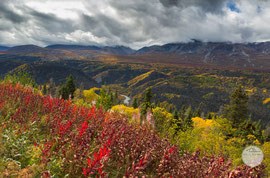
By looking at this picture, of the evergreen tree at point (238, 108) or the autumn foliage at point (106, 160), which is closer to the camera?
the autumn foliage at point (106, 160)

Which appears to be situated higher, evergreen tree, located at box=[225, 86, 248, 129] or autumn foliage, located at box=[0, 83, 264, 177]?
autumn foliage, located at box=[0, 83, 264, 177]

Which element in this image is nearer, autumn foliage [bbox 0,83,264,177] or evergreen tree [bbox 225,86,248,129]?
autumn foliage [bbox 0,83,264,177]

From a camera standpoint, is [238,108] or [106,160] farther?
[238,108]

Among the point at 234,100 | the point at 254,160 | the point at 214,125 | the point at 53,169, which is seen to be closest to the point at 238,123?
the point at 234,100

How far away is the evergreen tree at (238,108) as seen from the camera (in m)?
34.5

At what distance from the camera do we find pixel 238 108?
113 ft

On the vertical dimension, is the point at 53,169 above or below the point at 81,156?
below

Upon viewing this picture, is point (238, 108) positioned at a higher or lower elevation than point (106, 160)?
lower

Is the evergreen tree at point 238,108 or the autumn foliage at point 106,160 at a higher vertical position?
the autumn foliage at point 106,160

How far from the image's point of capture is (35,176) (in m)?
2.48

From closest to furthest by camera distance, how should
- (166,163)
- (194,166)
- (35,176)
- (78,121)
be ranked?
(35,176)
(166,163)
(194,166)
(78,121)

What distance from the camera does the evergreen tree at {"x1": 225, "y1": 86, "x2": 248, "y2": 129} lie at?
113 feet

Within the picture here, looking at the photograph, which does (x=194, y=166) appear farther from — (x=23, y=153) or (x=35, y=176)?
(x=23, y=153)

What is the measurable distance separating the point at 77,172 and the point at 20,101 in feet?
17.6
